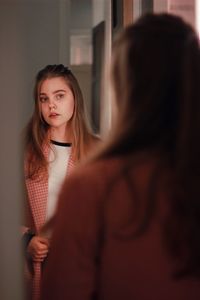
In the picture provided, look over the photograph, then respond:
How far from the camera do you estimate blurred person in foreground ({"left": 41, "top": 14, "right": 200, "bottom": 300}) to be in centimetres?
69

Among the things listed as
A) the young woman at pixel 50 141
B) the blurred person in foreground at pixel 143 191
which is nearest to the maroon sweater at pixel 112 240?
the blurred person in foreground at pixel 143 191

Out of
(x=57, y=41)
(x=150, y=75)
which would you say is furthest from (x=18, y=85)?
(x=150, y=75)

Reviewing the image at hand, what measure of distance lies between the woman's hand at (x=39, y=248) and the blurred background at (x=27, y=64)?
0.06 metres

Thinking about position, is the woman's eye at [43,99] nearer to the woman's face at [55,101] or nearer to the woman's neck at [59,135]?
the woman's face at [55,101]

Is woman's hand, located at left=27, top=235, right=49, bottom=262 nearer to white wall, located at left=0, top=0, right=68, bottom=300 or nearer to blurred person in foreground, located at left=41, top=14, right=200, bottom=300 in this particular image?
white wall, located at left=0, top=0, right=68, bottom=300

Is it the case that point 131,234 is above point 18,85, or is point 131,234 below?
below

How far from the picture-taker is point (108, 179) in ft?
2.25

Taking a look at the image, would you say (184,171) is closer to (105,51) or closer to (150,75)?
(150,75)

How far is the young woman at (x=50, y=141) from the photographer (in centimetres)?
161

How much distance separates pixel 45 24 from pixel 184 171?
44.1 inches

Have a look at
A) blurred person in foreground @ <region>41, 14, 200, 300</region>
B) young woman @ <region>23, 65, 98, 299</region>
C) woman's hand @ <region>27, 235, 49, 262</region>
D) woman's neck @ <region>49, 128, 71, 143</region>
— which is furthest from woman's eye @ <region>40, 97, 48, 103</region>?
blurred person in foreground @ <region>41, 14, 200, 300</region>

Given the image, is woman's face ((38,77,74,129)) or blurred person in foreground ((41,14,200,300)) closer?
blurred person in foreground ((41,14,200,300))

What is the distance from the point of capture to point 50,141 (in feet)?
5.32

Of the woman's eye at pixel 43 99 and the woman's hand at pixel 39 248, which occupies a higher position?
the woman's eye at pixel 43 99
